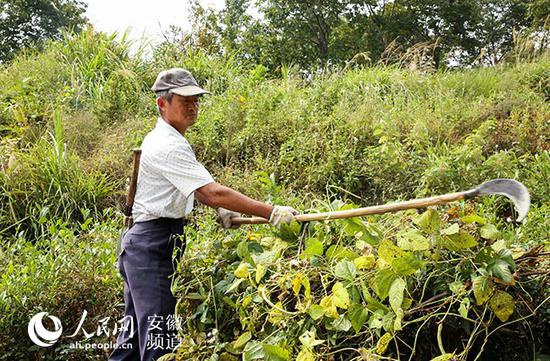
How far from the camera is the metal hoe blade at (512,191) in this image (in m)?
2.07

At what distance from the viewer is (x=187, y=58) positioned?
912 centimetres

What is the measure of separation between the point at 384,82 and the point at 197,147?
2.76m

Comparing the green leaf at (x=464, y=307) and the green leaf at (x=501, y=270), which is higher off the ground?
the green leaf at (x=501, y=270)

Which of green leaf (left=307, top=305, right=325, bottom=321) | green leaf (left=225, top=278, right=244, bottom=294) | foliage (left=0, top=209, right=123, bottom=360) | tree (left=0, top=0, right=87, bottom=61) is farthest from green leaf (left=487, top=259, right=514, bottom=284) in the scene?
tree (left=0, top=0, right=87, bottom=61)

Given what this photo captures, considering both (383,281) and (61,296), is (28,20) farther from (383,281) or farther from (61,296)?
(383,281)

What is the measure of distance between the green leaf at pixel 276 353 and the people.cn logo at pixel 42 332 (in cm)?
195

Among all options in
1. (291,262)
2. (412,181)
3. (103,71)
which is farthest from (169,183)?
(103,71)

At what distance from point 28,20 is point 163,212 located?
85.0 feet

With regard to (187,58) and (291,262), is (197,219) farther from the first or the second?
(187,58)

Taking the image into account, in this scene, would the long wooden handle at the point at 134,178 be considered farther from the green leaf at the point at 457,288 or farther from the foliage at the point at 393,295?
the green leaf at the point at 457,288

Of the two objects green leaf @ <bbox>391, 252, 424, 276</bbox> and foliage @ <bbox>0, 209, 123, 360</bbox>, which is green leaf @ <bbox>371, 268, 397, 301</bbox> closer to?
green leaf @ <bbox>391, 252, 424, 276</bbox>

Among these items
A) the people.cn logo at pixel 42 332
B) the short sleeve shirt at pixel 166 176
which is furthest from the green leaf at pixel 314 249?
the people.cn logo at pixel 42 332

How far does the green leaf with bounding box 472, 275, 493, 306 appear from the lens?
6.82 ft

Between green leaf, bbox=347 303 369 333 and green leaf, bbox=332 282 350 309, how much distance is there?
25 mm
